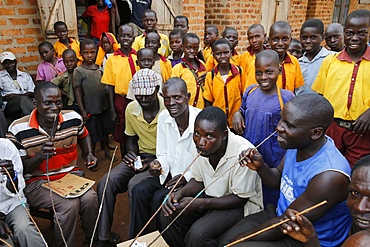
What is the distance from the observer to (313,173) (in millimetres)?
1761

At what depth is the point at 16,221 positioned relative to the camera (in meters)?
2.29

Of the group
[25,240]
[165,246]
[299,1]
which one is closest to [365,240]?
[165,246]

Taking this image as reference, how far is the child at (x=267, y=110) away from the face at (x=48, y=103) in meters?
1.56

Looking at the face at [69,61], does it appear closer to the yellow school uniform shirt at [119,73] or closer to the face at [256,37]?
the yellow school uniform shirt at [119,73]

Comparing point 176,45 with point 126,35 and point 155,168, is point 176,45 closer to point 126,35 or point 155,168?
point 126,35

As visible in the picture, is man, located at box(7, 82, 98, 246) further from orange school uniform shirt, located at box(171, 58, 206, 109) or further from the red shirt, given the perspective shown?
the red shirt

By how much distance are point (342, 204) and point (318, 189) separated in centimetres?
20

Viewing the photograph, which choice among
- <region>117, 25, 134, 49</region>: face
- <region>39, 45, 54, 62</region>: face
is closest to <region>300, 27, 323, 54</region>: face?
<region>117, 25, 134, 49</region>: face

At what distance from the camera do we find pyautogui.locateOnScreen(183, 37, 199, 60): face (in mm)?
3812

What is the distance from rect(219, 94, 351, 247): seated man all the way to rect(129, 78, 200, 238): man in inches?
35.5

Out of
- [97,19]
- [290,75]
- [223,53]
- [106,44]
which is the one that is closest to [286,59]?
[290,75]

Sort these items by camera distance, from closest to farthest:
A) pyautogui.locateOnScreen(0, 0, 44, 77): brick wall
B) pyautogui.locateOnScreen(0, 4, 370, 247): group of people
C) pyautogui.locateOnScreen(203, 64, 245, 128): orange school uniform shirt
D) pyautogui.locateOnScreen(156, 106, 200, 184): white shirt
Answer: pyautogui.locateOnScreen(0, 4, 370, 247): group of people
pyautogui.locateOnScreen(156, 106, 200, 184): white shirt
pyautogui.locateOnScreen(203, 64, 245, 128): orange school uniform shirt
pyautogui.locateOnScreen(0, 0, 44, 77): brick wall

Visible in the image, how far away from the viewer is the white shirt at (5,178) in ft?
7.64

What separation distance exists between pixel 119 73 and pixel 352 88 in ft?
8.53
